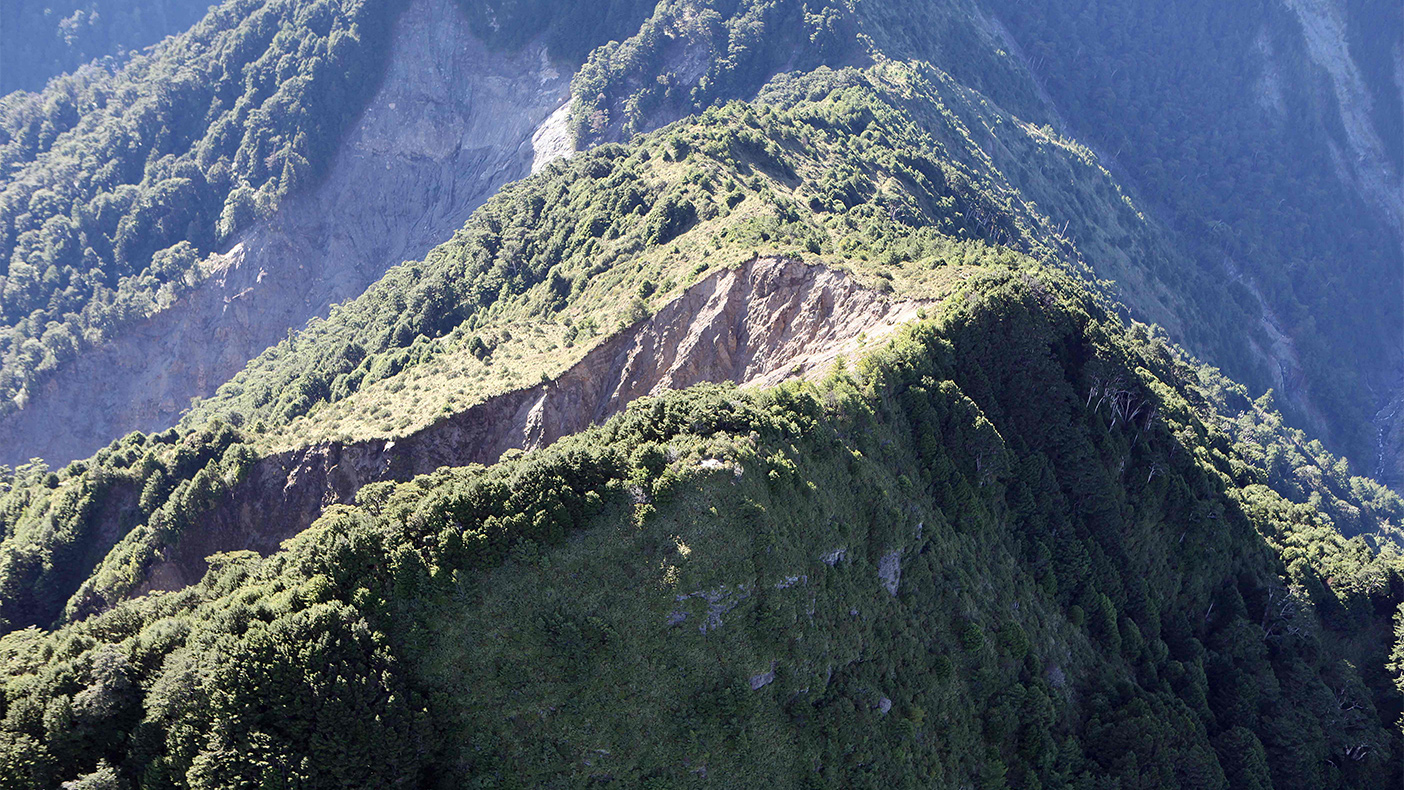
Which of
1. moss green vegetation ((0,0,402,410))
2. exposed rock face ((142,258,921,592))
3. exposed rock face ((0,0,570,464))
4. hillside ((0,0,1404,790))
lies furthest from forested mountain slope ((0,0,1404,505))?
exposed rock face ((142,258,921,592))

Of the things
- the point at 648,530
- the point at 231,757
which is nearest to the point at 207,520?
the point at 231,757

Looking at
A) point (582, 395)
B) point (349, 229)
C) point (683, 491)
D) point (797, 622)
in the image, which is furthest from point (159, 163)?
point (797, 622)

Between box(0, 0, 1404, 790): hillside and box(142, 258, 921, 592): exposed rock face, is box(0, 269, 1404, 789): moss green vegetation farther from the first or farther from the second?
box(142, 258, 921, 592): exposed rock face

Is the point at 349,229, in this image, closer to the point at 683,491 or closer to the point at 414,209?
the point at 414,209

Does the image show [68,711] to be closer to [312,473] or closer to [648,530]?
[648,530]

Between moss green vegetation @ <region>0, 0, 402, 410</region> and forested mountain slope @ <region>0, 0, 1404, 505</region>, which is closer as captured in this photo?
forested mountain slope @ <region>0, 0, 1404, 505</region>

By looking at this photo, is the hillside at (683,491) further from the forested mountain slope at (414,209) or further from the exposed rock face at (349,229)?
the forested mountain slope at (414,209)

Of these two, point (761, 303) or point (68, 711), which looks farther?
point (761, 303)
